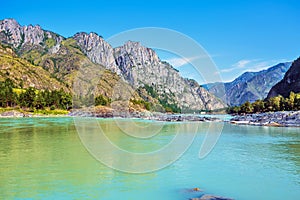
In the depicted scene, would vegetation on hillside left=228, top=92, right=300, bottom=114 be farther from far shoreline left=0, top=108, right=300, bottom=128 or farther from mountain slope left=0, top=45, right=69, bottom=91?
mountain slope left=0, top=45, right=69, bottom=91

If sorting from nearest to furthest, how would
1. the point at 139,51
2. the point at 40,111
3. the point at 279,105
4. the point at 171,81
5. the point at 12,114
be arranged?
the point at 171,81
the point at 139,51
the point at 12,114
the point at 40,111
the point at 279,105

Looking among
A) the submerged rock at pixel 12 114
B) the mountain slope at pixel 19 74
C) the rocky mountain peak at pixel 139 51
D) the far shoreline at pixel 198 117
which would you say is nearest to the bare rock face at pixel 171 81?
the rocky mountain peak at pixel 139 51

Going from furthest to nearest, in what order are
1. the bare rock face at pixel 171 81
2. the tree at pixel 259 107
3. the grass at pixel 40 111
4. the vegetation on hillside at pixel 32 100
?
the tree at pixel 259 107 → the vegetation on hillside at pixel 32 100 → the grass at pixel 40 111 → the bare rock face at pixel 171 81

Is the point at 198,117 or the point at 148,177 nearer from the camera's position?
the point at 148,177

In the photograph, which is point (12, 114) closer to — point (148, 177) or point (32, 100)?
point (32, 100)

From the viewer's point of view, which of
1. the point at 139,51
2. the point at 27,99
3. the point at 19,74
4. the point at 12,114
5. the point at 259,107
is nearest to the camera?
the point at 139,51

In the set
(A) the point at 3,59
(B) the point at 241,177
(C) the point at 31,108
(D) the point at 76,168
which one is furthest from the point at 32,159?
(A) the point at 3,59

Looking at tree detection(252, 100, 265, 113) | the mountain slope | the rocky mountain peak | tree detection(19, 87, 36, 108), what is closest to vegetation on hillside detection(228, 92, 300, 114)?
tree detection(252, 100, 265, 113)

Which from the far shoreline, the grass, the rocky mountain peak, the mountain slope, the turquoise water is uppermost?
the mountain slope

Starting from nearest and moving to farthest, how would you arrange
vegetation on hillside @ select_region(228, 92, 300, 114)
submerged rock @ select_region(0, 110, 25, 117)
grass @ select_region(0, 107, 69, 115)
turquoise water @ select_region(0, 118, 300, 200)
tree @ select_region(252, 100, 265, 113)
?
1. turquoise water @ select_region(0, 118, 300, 200)
2. submerged rock @ select_region(0, 110, 25, 117)
3. grass @ select_region(0, 107, 69, 115)
4. vegetation on hillside @ select_region(228, 92, 300, 114)
5. tree @ select_region(252, 100, 265, 113)

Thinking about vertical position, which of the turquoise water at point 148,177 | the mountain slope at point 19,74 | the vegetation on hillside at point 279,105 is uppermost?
the mountain slope at point 19,74

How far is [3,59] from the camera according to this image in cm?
18888

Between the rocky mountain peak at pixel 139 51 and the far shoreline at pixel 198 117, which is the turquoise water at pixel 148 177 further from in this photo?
the far shoreline at pixel 198 117

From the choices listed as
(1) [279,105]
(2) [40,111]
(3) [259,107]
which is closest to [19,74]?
(2) [40,111]
